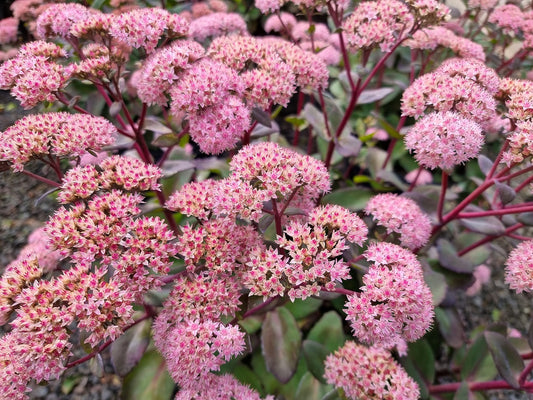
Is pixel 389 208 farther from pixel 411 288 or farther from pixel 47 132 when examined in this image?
pixel 47 132

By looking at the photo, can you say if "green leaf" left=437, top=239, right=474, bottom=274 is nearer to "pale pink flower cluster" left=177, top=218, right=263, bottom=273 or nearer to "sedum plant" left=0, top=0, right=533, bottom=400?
"sedum plant" left=0, top=0, right=533, bottom=400

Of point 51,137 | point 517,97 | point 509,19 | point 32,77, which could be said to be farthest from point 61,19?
point 509,19

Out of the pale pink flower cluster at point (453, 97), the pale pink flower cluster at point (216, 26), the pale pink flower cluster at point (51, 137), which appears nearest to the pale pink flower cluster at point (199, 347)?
the pale pink flower cluster at point (51, 137)

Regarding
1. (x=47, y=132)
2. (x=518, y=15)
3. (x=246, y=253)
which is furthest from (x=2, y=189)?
(x=518, y=15)

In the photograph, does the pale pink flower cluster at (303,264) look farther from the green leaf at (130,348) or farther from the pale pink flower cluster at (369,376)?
the green leaf at (130,348)

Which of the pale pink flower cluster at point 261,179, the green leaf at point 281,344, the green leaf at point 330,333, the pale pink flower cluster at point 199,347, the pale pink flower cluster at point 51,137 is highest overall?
the pale pink flower cluster at point 261,179

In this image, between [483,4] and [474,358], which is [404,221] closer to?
[474,358]

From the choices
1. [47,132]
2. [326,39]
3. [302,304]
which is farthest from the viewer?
[326,39]
